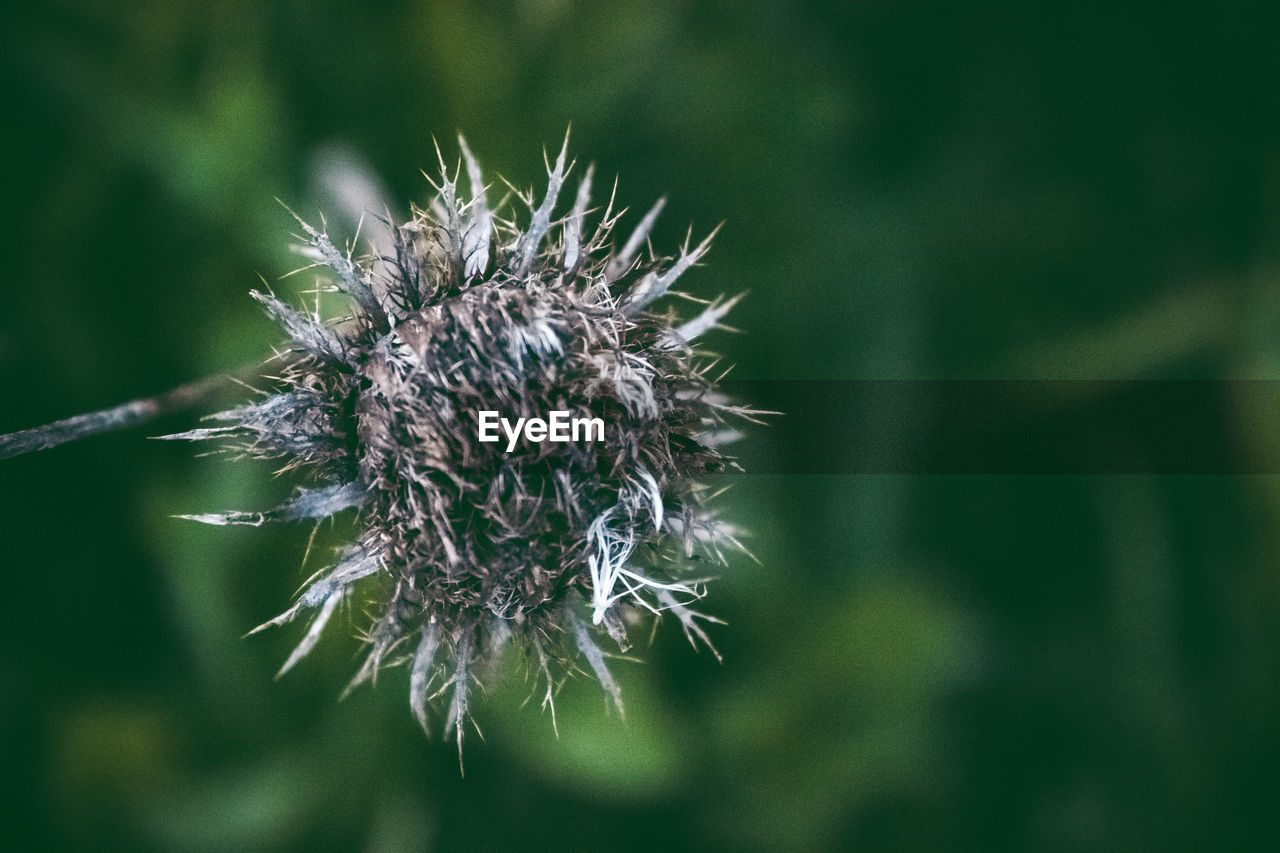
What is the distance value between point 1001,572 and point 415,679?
1.24 m

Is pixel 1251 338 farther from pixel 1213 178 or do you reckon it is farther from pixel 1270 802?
pixel 1270 802

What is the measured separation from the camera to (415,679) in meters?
0.86

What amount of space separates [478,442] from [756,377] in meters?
0.84

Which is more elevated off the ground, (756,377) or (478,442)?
(756,377)

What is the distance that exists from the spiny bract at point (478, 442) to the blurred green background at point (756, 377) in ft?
1.35

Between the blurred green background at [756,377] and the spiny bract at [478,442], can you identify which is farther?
the blurred green background at [756,377]

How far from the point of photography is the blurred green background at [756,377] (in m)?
1.29

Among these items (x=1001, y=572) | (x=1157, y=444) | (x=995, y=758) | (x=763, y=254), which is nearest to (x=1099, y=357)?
(x=1157, y=444)

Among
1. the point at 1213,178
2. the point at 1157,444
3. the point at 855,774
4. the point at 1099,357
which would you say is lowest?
the point at 855,774

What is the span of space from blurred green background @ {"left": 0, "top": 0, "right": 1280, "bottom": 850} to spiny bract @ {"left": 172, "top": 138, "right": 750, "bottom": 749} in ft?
1.35

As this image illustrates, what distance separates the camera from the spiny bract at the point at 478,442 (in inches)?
31.5

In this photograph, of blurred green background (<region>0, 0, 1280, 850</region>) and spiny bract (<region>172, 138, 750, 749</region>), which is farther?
blurred green background (<region>0, 0, 1280, 850</region>)

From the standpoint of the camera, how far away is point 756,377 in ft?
5.09

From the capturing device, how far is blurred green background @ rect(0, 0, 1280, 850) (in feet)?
4.22
